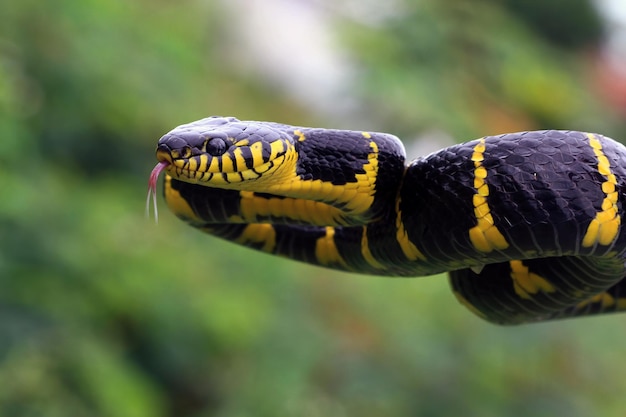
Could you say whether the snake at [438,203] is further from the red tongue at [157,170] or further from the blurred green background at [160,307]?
the blurred green background at [160,307]

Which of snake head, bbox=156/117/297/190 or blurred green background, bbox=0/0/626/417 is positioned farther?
blurred green background, bbox=0/0/626/417

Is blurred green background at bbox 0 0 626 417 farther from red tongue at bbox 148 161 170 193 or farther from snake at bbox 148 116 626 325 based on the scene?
snake at bbox 148 116 626 325

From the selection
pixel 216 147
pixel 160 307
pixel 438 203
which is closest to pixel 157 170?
pixel 216 147

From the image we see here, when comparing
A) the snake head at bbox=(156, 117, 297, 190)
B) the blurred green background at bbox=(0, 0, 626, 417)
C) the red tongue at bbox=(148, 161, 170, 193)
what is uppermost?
the snake head at bbox=(156, 117, 297, 190)

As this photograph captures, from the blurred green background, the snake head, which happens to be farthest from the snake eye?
the blurred green background

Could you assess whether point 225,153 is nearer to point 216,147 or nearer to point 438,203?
point 216,147

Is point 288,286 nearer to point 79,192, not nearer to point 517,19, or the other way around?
point 79,192

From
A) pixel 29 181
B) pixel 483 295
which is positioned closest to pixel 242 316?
pixel 29 181
